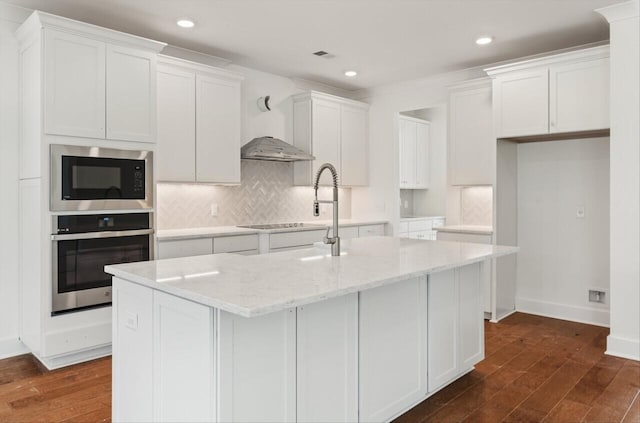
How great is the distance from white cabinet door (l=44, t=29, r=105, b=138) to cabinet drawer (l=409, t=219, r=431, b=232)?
4402mm

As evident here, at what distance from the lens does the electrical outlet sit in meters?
4.38

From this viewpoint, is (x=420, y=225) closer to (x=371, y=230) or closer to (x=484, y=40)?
(x=371, y=230)

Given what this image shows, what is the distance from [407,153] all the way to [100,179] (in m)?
4.73

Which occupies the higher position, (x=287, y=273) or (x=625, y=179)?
(x=625, y=179)

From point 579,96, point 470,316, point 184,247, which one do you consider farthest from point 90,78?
point 579,96

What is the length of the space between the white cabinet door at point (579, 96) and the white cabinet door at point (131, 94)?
11.6 feet

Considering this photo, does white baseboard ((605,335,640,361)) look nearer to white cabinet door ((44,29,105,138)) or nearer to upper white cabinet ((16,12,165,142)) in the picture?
upper white cabinet ((16,12,165,142))

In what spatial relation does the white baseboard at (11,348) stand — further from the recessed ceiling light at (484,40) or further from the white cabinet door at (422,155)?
the white cabinet door at (422,155)

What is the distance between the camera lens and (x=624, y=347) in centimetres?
351

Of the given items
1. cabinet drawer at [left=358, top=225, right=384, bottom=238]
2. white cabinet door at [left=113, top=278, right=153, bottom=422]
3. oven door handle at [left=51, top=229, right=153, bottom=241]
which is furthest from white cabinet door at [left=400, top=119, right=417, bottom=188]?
white cabinet door at [left=113, top=278, right=153, bottom=422]

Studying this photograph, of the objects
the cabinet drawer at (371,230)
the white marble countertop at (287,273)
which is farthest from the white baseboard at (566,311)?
the white marble countertop at (287,273)

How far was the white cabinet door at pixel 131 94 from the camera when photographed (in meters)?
3.47

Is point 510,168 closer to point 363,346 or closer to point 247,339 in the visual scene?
point 363,346

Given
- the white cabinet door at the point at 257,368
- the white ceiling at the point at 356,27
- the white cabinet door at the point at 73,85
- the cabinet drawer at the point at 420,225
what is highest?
the white ceiling at the point at 356,27
